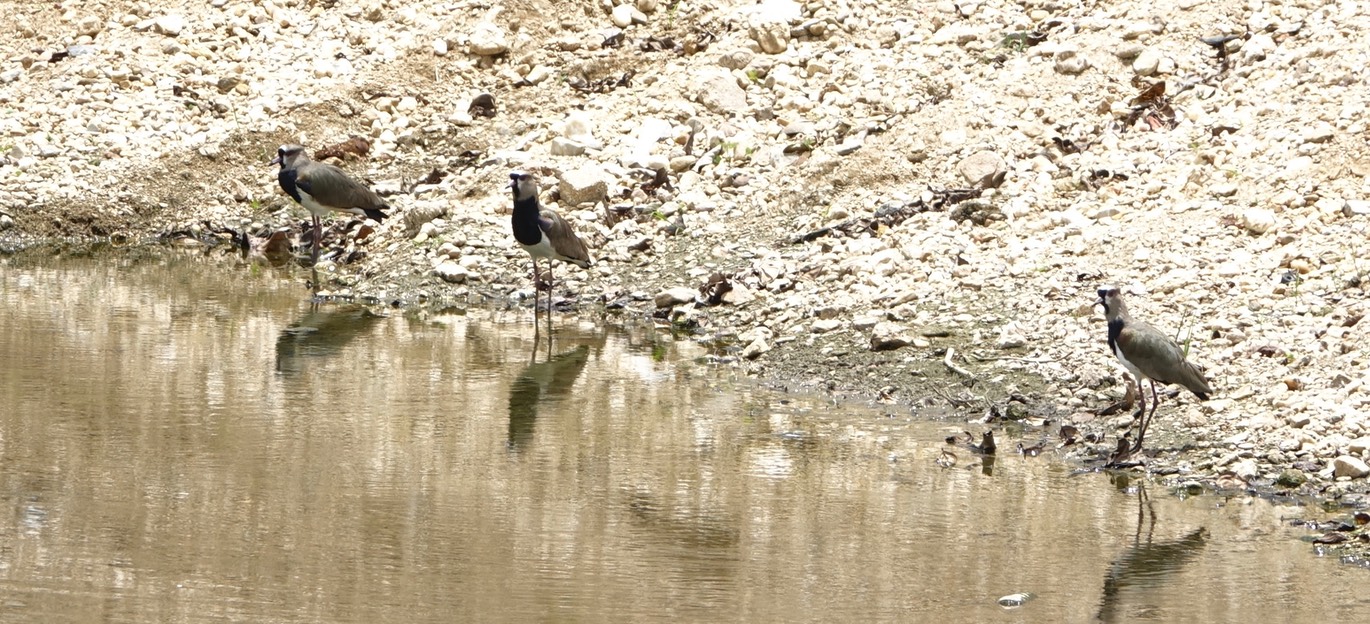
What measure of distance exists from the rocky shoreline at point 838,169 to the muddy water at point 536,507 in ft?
3.32

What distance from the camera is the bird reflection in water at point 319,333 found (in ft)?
40.7

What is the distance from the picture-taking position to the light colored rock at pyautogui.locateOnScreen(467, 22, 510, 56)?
62.8 ft

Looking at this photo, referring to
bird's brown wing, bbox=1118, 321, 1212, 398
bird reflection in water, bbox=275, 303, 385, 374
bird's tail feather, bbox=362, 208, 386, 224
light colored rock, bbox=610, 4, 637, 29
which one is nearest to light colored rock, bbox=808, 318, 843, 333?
bird's brown wing, bbox=1118, 321, 1212, 398

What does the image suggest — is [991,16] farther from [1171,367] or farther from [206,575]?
[206,575]

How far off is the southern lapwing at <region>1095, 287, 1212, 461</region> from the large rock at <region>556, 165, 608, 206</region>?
20.7 feet

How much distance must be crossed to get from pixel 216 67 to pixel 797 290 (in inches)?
334

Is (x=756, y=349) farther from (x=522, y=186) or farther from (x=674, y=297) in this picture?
(x=522, y=186)

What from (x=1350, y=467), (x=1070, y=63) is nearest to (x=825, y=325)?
(x=1350, y=467)

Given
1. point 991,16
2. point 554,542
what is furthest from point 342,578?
point 991,16

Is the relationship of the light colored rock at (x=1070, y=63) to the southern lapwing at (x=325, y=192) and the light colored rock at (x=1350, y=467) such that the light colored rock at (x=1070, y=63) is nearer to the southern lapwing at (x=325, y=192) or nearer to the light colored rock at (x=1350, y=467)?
the southern lapwing at (x=325, y=192)

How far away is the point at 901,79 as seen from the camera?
16.7 meters

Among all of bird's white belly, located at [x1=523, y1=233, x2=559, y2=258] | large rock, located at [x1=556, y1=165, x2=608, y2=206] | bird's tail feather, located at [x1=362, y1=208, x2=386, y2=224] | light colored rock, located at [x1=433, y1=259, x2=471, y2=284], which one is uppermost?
large rock, located at [x1=556, y1=165, x2=608, y2=206]

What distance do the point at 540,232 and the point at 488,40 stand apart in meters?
5.59

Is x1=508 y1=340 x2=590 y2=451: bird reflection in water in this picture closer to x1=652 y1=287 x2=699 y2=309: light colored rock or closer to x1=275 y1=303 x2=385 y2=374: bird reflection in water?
x1=652 y1=287 x2=699 y2=309: light colored rock
